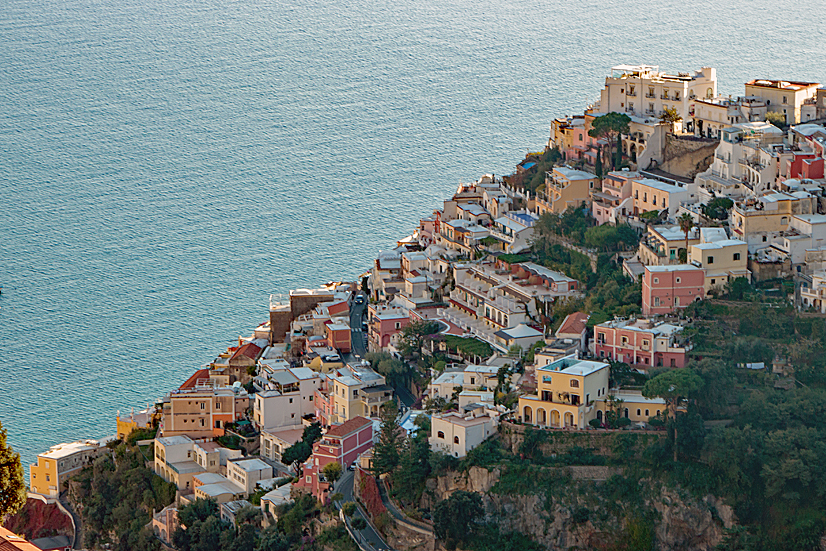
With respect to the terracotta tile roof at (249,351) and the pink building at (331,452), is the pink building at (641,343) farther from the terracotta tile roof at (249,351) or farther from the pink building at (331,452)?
the terracotta tile roof at (249,351)

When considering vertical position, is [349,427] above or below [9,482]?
below

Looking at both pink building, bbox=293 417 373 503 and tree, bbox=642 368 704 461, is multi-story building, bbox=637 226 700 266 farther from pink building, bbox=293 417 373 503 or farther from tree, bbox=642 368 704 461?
pink building, bbox=293 417 373 503

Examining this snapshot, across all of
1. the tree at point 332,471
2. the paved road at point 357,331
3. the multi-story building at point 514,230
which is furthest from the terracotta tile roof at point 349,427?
the multi-story building at point 514,230

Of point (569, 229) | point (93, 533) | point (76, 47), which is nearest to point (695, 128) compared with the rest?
point (569, 229)

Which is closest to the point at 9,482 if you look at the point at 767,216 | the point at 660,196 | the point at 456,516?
the point at 456,516

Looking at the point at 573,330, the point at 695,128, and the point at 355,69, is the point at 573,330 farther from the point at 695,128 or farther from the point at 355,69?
the point at 355,69

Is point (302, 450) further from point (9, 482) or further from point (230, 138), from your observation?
point (230, 138)
